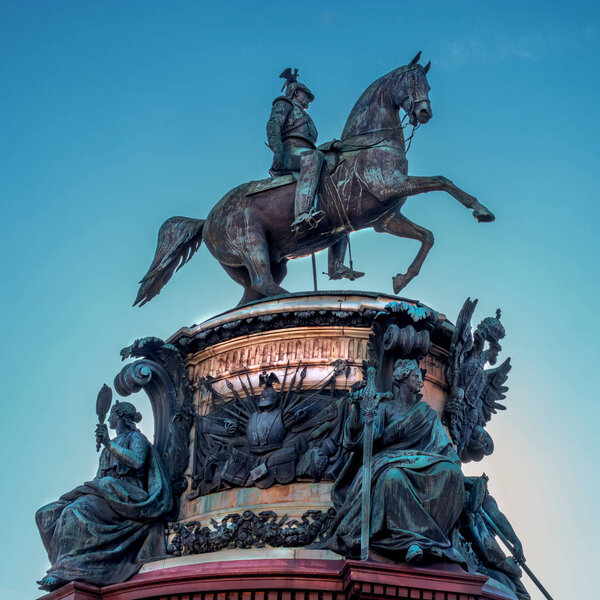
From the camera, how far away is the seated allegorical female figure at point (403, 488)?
1100 cm

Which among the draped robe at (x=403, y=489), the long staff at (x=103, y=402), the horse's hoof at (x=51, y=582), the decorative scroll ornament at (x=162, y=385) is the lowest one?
the horse's hoof at (x=51, y=582)

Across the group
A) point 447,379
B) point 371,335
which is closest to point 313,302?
point 371,335

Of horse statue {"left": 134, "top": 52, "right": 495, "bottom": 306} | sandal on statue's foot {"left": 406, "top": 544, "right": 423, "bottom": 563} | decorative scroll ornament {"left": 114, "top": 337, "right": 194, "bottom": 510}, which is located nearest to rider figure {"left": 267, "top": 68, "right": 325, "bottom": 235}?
horse statue {"left": 134, "top": 52, "right": 495, "bottom": 306}

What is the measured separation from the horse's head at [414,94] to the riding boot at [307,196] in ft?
5.71

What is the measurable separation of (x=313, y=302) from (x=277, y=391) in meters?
1.22

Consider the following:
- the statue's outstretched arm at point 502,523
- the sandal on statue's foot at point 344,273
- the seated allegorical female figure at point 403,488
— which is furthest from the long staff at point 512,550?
the sandal on statue's foot at point 344,273

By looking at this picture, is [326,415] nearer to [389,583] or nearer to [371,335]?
[371,335]

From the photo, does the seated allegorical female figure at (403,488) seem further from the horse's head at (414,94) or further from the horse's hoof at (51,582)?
the horse's head at (414,94)

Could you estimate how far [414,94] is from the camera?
16.4 m

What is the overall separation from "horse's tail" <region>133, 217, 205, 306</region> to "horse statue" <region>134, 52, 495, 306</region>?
2cm

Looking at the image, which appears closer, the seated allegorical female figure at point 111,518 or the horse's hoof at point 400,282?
the seated allegorical female figure at point 111,518

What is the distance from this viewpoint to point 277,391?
43.0 feet

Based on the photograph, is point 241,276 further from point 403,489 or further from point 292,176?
point 403,489

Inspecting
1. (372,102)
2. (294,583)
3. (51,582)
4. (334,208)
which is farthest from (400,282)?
(51,582)
